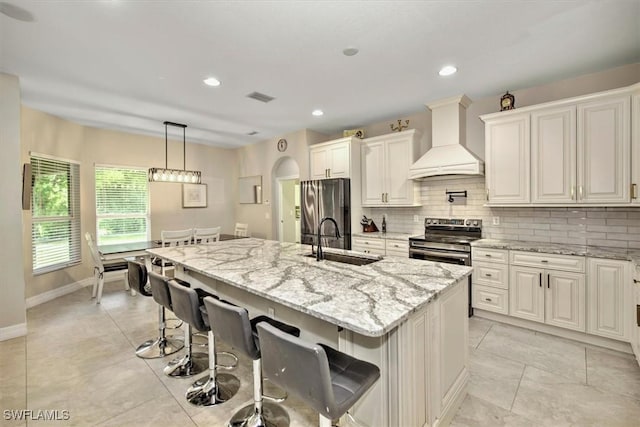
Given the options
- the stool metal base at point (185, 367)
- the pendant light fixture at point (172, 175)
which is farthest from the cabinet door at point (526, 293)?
the pendant light fixture at point (172, 175)

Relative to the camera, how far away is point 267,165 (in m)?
6.23

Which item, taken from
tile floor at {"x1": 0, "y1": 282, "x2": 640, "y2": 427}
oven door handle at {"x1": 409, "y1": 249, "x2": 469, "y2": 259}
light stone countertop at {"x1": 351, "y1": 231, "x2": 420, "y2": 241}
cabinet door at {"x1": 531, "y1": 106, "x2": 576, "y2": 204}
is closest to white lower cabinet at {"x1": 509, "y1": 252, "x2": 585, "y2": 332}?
tile floor at {"x1": 0, "y1": 282, "x2": 640, "y2": 427}

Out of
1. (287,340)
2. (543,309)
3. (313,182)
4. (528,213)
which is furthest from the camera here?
(313,182)

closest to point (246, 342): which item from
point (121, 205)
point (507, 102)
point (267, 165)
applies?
point (507, 102)

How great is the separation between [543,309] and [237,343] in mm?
3162

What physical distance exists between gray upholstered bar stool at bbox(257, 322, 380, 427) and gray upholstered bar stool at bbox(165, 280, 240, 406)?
795 millimetres

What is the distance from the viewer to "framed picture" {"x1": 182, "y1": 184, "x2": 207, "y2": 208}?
20.7 feet

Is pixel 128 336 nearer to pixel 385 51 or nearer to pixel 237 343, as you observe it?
pixel 237 343

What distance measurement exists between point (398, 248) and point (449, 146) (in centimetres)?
154

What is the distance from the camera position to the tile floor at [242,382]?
1.93 metres

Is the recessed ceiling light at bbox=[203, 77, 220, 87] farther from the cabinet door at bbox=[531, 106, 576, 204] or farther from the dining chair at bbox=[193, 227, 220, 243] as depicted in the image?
the cabinet door at bbox=[531, 106, 576, 204]

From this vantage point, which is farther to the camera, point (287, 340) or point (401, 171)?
point (401, 171)

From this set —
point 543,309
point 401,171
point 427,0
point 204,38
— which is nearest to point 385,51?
point 427,0

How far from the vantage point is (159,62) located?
2820 millimetres
